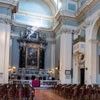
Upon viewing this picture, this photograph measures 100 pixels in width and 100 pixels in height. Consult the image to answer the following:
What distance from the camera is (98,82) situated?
1392cm

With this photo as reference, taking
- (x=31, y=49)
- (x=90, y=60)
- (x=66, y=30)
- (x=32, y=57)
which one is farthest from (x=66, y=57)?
(x=31, y=49)

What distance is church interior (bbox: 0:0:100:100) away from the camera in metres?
10.6

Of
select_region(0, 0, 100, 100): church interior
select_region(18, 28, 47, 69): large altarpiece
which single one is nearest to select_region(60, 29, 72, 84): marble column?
select_region(0, 0, 100, 100): church interior

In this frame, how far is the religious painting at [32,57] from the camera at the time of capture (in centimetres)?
2097

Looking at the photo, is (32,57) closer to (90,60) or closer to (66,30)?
(66,30)

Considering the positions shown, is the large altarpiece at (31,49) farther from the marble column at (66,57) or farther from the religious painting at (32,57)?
the marble column at (66,57)

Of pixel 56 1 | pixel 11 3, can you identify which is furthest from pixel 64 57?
pixel 56 1

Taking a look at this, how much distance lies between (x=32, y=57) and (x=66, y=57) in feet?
18.2

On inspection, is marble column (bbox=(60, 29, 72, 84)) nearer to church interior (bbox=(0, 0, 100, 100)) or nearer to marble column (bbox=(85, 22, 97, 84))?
church interior (bbox=(0, 0, 100, 100))

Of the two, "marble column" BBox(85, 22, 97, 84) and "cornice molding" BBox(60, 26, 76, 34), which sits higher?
"cornice molding" BBox(60, 26, 76, 34)

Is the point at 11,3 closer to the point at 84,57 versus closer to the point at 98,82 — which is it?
the point at 84,57

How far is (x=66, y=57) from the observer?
55.6ft

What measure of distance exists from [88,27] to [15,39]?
9208 mm

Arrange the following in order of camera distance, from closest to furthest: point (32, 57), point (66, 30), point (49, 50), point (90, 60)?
point (90, 60) → point (66, 30) → point (32, 57) → point (49, 50)
